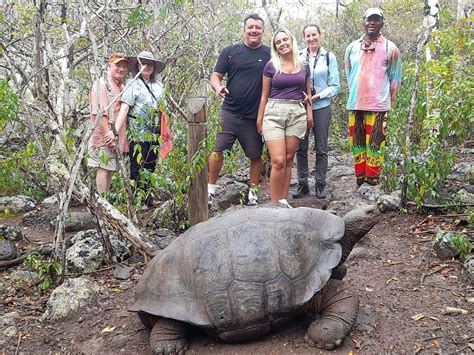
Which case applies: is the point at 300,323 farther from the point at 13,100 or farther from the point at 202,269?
the point at 13,100

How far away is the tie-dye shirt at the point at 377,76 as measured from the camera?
576cm

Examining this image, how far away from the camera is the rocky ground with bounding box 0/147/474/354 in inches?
122

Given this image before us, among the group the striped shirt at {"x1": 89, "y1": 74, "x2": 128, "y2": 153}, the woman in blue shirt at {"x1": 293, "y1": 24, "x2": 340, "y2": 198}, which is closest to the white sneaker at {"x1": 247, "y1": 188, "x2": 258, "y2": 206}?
the woman in blue shirt at {"x1": 293, "y1": 24, "x2": 340, "y2": 198}

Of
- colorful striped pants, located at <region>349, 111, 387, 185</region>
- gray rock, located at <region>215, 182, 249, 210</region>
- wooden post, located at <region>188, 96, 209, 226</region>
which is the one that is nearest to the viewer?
wooden post, located at <region>188, 96, 209, 226</region>

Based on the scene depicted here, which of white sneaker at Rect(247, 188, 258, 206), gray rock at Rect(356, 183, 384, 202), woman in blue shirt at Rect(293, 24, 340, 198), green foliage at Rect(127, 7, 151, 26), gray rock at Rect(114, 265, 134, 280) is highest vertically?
green foliage at Rect(127, 7, 151, 26)

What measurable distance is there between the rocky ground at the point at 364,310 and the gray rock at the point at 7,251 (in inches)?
8.8

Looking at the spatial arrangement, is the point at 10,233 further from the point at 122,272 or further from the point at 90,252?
the point at 122,272

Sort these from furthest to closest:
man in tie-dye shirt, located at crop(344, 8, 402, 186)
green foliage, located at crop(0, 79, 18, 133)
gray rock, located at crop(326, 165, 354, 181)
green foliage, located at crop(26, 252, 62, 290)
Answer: gray rock, located at crop(326, 165, 354, 181), man in tie-dye shirt, located at crop(344, 8, 402, 186), green foliage, located at crop(26, 252, 62, 290), green foliage, located at crop(0, 79, 18, 133)

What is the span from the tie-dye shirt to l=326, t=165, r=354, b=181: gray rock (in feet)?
6.97

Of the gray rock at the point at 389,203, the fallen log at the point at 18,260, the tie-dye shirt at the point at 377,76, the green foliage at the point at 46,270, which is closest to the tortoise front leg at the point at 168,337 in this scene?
the green foliage at the point at 46,270

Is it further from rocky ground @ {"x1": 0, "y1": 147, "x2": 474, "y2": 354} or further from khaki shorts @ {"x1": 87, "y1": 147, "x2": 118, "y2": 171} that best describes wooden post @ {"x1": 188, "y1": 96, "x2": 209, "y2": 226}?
khaki shorts @ {"x1": 87, "y1": 147, "x2": 118, "y2": 171}

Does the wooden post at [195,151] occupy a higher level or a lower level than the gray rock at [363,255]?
higher

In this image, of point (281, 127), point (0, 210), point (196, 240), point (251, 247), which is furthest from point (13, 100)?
point (0, 210)

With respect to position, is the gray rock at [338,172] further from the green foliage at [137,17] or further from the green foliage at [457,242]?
the green foliage at [137,17]
